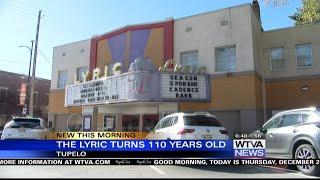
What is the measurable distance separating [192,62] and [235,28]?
10.9ft

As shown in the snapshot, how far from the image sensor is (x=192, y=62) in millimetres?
23766

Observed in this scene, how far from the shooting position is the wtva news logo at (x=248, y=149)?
10.6m

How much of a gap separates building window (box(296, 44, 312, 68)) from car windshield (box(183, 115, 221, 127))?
13184mm

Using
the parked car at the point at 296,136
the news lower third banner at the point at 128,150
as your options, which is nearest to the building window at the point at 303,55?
the parked car at the point at 296,136

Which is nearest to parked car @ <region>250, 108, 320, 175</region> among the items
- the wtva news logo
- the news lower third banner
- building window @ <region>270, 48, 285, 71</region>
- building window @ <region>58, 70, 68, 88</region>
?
the wtva news logo

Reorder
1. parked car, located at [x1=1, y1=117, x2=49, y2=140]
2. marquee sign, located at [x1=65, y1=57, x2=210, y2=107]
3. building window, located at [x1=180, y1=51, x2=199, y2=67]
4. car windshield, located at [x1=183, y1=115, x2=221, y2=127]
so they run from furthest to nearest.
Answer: building window, located at [x1=180, y1=51, x2=199, y2=67]
marquee sign, located at [x1=65, y1=57, x2=210, y2=107]
parked car, located at [x1=1, y1=117, x2=49, y2=140]
car windshield, located at [x1=183, y1=115, x2=221, y2=127]

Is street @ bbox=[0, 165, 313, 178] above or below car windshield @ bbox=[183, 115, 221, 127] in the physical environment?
below

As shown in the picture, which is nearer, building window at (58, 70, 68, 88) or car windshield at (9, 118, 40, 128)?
car windshield at (9, 118, 40, 128)

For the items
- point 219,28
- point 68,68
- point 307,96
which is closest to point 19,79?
point 68,68

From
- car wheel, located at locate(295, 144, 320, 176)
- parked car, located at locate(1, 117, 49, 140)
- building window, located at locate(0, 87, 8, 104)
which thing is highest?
building window, located at locate(0, 87, 8, 104)

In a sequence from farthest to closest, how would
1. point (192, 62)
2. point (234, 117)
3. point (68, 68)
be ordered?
point (68, 68) → point (192, 62) → point (234, 117)

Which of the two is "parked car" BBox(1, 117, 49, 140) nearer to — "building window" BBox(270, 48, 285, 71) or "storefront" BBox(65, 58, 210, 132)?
"storefront" BBox(65, 58, 210, 132)

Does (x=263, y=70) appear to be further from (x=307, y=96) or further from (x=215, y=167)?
(x=215, y=167)

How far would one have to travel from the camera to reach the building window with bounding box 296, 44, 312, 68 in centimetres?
2348
